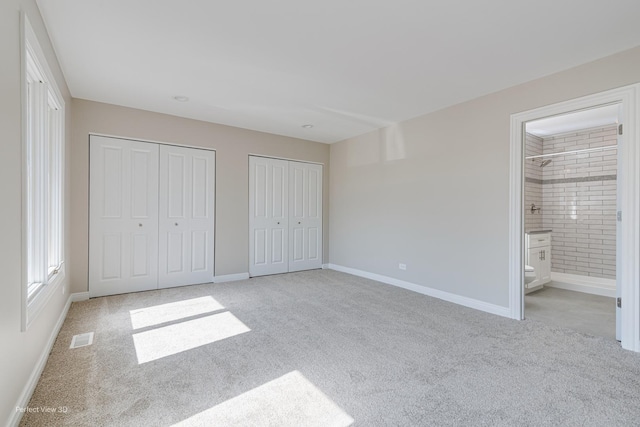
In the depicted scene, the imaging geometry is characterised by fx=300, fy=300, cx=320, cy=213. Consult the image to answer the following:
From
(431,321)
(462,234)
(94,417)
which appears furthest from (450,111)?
(94,417)

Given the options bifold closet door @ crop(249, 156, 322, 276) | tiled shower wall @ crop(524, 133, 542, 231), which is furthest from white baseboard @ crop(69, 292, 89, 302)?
tiled shower wall @ crop(524, 133, 542, 231)

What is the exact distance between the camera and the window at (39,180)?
1865 mm

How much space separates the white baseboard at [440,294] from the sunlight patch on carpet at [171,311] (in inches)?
102

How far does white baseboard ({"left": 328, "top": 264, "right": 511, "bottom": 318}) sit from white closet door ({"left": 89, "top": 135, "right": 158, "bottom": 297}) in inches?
132

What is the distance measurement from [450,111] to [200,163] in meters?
3.74

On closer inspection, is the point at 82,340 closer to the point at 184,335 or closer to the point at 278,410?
the point at 184,335

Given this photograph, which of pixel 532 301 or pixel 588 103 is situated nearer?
pixel 588 103

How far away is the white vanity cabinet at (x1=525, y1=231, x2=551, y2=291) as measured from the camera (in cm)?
452

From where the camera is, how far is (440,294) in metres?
4.08

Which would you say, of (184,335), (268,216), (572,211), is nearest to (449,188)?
(572,211)

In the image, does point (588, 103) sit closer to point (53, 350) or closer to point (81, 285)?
point (53, 350)

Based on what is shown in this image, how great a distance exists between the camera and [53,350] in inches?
96.1

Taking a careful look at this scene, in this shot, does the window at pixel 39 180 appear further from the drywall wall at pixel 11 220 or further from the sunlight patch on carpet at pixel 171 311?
the sunlight patch on carpet at pixel 171 311

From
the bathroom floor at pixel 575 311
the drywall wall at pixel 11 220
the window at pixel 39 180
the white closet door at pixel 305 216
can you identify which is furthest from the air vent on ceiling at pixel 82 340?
the bathroom floor at pixel 575 311
